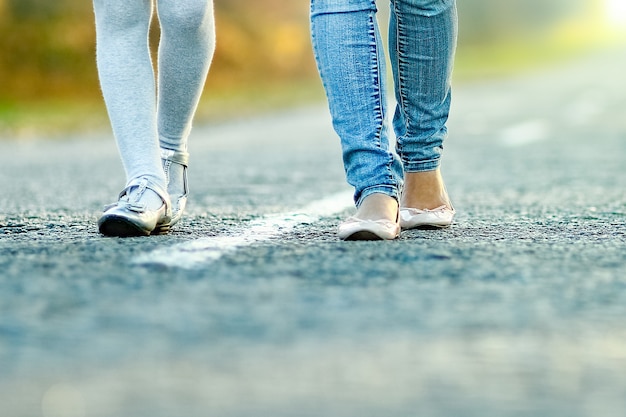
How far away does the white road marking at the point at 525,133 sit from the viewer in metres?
9.48

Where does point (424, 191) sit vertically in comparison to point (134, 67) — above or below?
below

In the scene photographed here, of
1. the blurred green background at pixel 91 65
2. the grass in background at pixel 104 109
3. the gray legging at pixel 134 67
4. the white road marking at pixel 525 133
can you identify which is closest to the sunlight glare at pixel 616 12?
the blurred green background at pixel 91 65

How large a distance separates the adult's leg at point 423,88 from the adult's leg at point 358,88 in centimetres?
26

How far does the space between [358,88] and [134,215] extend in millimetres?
A: 759

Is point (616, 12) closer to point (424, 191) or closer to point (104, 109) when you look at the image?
point (104, 109)

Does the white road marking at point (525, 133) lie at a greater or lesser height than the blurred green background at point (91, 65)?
lesser

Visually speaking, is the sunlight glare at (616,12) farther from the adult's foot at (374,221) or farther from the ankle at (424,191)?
the adult's foot at (374,221)

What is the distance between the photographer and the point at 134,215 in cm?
349

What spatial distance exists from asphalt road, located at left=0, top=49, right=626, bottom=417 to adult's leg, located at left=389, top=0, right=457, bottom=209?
0.80ft

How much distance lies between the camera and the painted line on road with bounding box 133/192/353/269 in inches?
115

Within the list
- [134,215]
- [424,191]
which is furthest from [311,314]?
[424,191]

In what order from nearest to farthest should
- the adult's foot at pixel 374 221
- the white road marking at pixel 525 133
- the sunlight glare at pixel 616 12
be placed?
the adult's foot at pixel 374 221 < the white road marking at pixel 525 133 < the sunlight glare at pixel 616 12

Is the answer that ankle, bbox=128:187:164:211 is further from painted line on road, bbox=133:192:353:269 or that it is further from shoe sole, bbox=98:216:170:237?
painted line on road, bbox=133:192:353:269

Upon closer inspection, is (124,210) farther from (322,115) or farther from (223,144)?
(322,115)
